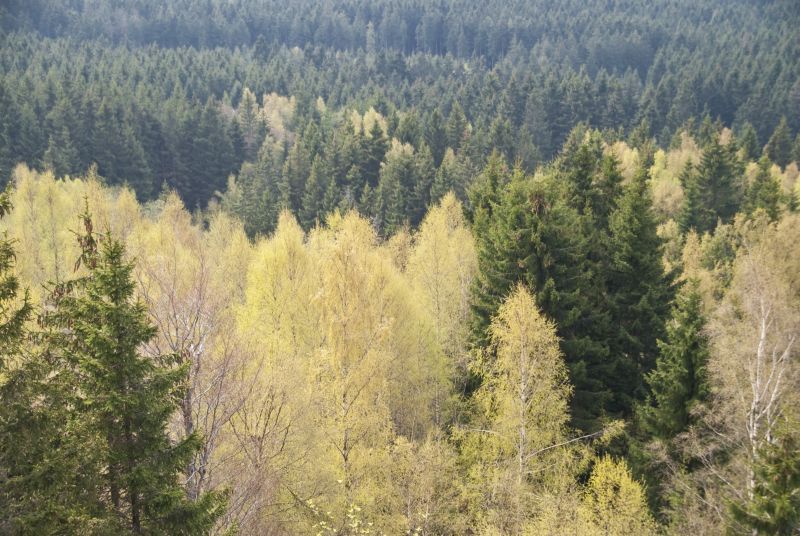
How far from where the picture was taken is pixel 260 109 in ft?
345

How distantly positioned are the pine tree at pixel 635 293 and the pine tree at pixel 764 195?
79.0ft

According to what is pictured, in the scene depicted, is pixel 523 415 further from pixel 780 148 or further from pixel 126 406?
pixel 780 148

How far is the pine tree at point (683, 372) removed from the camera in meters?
20.1

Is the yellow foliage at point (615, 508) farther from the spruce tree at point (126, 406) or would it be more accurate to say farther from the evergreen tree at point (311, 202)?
the evergreen tree at point (311, 202)

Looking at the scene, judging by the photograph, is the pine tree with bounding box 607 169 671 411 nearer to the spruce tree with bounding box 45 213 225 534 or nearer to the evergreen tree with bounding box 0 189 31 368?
the spruce tree with bounding box 45 213 225 534

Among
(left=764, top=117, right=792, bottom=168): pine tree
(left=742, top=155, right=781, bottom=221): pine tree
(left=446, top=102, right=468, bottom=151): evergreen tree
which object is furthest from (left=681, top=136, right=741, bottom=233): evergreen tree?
(left=446, top=102, right=468, bottom=151): evergreen tree

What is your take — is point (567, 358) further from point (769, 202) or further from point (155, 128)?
point (155, 128)

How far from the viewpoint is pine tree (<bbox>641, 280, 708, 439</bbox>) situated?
20.1 m

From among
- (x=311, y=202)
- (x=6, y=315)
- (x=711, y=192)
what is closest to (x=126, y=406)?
(x=6, y=315)

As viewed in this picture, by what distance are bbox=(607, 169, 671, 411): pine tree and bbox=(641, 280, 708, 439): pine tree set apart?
528cm

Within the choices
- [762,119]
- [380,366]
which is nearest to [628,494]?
[380,366]

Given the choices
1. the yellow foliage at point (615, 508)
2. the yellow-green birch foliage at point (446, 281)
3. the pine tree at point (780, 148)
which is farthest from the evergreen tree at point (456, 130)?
the yellow foliage at point (615, 508)

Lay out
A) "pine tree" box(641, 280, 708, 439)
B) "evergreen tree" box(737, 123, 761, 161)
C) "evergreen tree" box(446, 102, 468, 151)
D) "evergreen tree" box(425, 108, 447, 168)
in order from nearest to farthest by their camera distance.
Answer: "pine tree" box(641, 280, 708, 439) < "evergreen tree" box(737, 123, 761, 161) < "evergreen tree" box(425, 108, 447, 168) < "evergreen tree" box(446, 102, 468, 151)

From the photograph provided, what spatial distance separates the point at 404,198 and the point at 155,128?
42.7 metres
